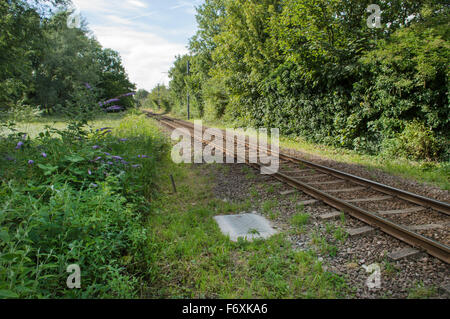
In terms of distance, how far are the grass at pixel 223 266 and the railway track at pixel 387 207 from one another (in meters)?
1.40

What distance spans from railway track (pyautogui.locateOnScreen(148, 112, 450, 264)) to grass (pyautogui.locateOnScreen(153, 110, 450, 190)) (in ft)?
5.84

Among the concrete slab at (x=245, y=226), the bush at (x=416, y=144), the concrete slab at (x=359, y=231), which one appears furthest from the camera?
the bush at (x=416, y=144)

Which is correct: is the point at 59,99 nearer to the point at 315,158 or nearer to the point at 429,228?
the point at 315,158

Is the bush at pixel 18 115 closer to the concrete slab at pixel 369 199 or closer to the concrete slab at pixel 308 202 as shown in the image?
the concrete slab at pixel 308 202

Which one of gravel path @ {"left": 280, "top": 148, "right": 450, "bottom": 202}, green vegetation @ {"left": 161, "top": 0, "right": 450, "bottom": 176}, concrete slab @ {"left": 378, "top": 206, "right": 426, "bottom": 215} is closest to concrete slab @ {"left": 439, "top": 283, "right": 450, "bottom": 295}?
concrete slab @ {"left": 378, "top": 206, "right": 426, "bottom": 215}

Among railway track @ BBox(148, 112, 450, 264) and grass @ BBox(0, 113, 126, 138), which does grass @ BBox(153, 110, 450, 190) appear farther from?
grass @ BBox(0, 113, 126, 138)

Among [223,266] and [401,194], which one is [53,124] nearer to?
[223,266]

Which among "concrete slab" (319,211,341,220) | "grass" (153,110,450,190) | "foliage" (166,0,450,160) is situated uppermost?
"foliage" (166,0,450,160)

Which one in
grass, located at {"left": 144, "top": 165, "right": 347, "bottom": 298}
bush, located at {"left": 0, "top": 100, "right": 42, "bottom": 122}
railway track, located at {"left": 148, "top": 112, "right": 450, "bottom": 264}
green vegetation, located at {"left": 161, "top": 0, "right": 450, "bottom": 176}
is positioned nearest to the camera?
grass, located at {"left": 144, "top": 165, "right": 347, "bottom": 298}

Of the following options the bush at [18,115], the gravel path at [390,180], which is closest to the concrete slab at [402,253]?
the gravel path at [390,180]

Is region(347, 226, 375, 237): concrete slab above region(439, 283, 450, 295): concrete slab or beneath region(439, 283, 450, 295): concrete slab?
above

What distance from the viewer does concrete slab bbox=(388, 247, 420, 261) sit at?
121 inches

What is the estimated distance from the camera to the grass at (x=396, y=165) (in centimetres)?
636

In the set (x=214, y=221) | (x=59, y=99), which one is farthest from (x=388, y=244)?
(x=59, y=99)
